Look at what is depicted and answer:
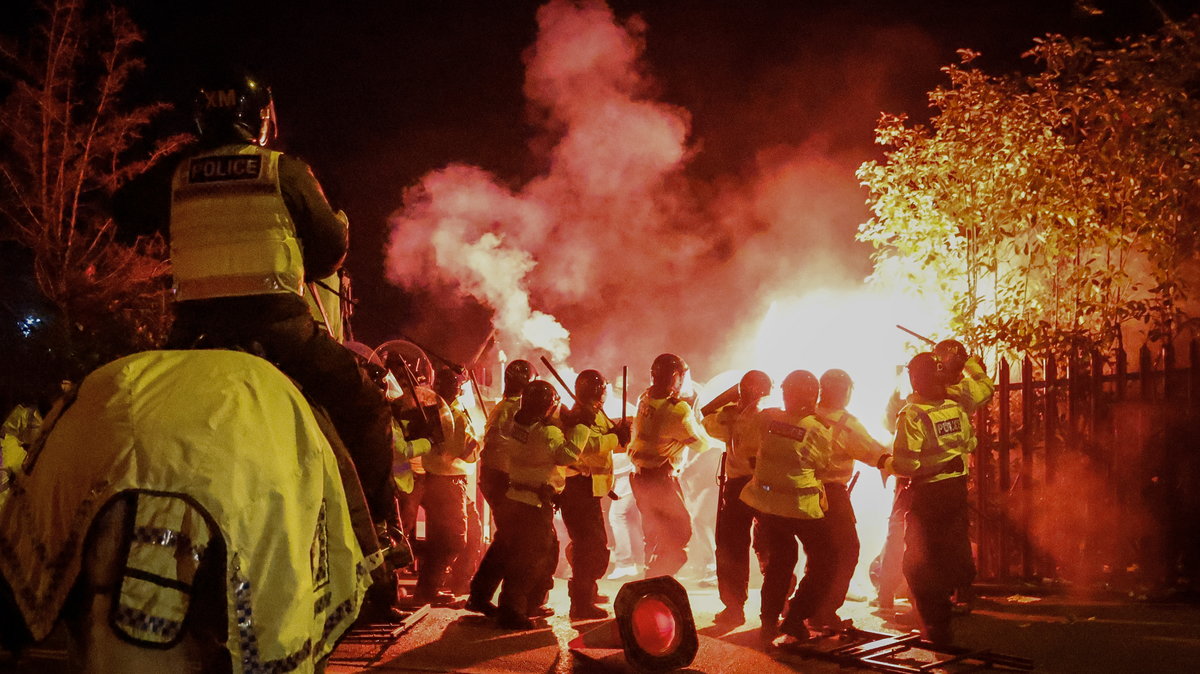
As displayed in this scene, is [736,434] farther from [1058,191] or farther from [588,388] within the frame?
[1058,191]

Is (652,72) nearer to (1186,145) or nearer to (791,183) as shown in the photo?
(791,183)

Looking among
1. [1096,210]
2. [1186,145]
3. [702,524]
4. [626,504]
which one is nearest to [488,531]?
[626,504]

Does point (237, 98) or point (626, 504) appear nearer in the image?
point (237, 98)

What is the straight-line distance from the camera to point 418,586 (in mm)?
9422

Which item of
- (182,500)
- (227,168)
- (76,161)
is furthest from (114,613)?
(76,161)

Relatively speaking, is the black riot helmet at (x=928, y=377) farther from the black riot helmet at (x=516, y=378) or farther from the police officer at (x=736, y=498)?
the black riot helmet at (x=516, y=378)

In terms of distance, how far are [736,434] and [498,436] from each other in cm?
207

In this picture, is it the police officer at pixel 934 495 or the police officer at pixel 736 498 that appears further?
the police officer at pixel 736 498

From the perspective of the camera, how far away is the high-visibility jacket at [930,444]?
7262 millimetres

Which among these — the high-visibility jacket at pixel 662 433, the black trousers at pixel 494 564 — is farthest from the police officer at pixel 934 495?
the black trousers at pixel 494 564

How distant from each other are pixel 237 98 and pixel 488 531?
8850 millimetres

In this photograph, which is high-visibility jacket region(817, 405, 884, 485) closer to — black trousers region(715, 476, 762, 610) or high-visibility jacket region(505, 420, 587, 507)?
black trousers region(715, 476, 762, 610)

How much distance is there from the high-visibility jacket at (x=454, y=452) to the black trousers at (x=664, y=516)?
1.62m

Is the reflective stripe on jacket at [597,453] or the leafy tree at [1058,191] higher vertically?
the leafy tree at [1058,191]
